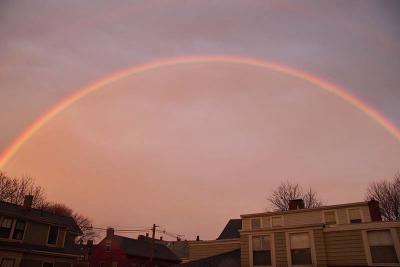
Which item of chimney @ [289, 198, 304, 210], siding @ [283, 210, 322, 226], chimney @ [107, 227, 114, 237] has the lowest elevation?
siding @ [283, 210, 322, 226]

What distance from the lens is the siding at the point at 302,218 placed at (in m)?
29.5

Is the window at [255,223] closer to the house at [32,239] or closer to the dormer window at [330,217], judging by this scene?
the dormer window at [330,217]

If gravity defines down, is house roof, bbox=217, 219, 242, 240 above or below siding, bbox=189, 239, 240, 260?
above

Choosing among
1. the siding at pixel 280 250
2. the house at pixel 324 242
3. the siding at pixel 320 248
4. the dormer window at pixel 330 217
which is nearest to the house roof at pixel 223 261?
the house at pixel 324 242

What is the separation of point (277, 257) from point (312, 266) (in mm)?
2481

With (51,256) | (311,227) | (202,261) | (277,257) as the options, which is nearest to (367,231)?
(311,227)

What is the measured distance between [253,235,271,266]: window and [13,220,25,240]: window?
21607 millimetres

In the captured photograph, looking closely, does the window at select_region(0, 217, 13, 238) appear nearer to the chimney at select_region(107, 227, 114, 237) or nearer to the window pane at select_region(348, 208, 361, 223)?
the window pane at select_region(348, 208, 361, 223)

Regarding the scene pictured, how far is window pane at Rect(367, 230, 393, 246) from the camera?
20609mm

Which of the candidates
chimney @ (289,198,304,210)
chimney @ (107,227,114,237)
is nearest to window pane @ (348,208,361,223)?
chimney @ (289,198,304,210)

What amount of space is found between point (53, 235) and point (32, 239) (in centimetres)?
278

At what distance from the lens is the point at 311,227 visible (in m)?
22.9

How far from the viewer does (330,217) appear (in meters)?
29.5

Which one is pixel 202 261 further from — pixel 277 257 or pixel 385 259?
pixel 385 259
